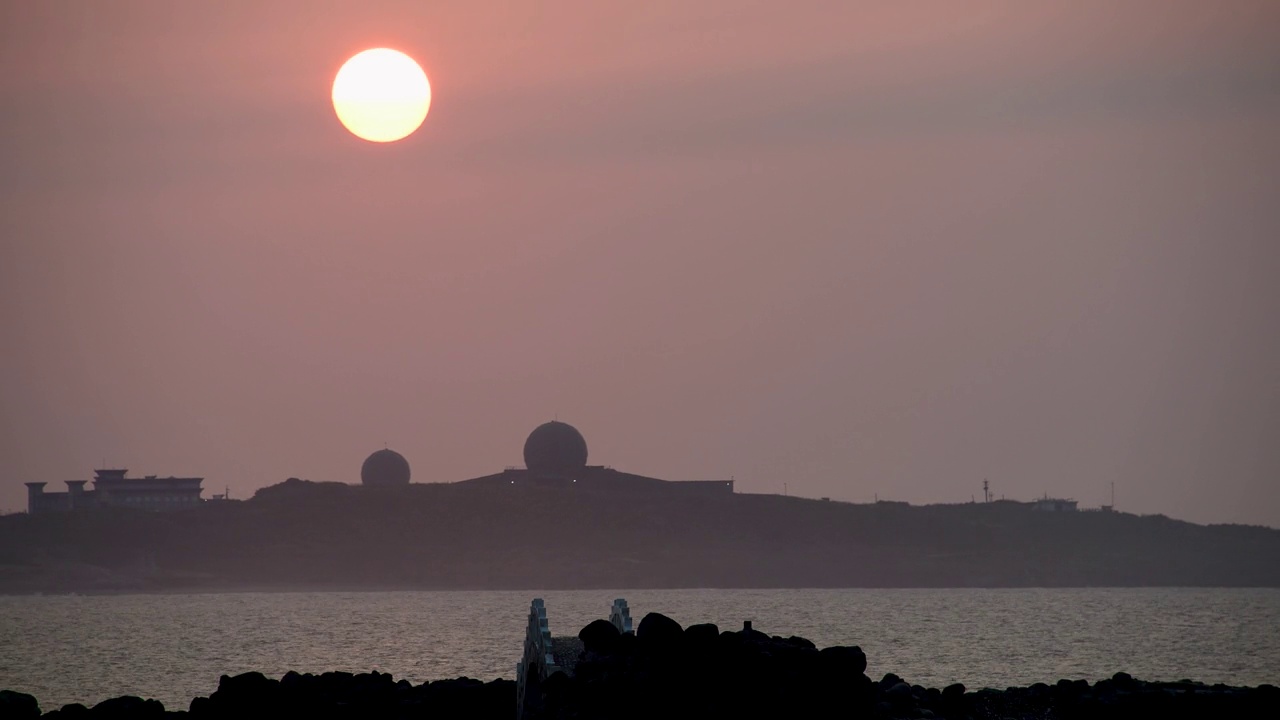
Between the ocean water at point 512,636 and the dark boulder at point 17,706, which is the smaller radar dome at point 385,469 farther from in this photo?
the dark boulder at point 17,706

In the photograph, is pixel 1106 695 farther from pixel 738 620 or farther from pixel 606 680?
pixel 738 620

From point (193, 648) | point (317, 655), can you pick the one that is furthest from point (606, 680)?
point (193, 648)

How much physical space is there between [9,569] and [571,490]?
50671 millimetres

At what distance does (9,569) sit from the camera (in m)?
160

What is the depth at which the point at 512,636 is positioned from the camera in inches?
3194

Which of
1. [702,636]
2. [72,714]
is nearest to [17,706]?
[72,714]

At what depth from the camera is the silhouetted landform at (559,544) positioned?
534ft

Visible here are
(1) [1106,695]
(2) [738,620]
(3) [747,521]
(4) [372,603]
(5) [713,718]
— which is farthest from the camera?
(3) [747,521]

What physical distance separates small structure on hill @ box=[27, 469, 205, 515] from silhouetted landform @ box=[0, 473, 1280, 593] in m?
4.69

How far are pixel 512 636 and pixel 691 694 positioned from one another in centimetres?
5347

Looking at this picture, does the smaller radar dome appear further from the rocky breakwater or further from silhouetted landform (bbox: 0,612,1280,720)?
the rocky breakwater

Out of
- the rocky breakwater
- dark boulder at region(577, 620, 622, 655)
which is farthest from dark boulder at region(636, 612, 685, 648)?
dark boulder at region(577, 620, 622, 655)

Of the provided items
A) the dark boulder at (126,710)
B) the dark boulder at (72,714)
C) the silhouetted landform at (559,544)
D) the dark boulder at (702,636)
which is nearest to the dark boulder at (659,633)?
the dark boulder at (702,636)

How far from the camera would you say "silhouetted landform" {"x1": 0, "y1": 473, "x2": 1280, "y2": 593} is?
162875 millimetres
